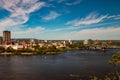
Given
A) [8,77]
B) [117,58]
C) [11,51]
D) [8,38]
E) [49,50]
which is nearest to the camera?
[117,58]

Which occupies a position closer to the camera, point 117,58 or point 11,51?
point 117,58

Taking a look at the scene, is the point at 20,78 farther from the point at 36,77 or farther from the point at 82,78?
the point at 82,78

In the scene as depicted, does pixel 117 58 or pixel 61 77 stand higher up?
pixel 117 58

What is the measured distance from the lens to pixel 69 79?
19375 mm

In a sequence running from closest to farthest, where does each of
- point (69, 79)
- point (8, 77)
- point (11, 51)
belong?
point (69, 79) → point (8, 77) → point (11, 51)

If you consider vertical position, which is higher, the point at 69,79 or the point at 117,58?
the point at 117,58

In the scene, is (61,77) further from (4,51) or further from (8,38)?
(8,38)

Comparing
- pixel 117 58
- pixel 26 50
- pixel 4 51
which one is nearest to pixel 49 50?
pixel 26 50

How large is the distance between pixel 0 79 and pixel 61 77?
197 inches

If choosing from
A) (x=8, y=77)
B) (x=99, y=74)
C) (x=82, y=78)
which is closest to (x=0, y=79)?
(x=8, y=77)

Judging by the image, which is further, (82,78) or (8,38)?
(8,38)

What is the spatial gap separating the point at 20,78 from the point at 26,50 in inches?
1431

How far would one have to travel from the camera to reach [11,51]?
55.2 meters

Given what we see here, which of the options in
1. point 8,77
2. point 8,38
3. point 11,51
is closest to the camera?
point 8,77
